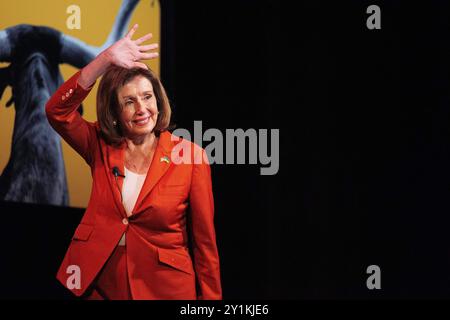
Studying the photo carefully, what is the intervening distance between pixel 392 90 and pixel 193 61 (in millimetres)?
1056

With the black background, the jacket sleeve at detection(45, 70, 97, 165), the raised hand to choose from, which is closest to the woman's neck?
the jacket sleeve at detection(45, 70, 97, 165)

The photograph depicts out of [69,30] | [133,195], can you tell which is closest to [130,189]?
[133,195]

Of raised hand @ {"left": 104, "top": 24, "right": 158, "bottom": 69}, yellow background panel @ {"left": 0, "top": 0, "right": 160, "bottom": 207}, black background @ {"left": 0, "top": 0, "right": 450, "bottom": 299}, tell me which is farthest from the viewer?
black background @ {"left": 0, "top": 0, "right": 450, "bottom": 299}

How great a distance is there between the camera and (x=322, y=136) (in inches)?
147

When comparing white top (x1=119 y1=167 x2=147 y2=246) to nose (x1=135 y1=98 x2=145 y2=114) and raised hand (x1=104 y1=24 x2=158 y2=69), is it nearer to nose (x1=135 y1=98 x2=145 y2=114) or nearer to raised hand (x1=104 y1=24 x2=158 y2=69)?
nose (x1=135 y1=98 x2=145 y2=114)

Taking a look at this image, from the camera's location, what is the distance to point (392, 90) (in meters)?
3.43

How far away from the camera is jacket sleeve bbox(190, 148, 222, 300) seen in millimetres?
2137

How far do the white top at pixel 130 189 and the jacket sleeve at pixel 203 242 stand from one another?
166 millimetres

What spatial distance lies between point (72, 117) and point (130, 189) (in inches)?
10.6

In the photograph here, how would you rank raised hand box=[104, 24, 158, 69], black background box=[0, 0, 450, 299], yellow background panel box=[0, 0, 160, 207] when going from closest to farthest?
raised hand box=[104, 24, 158, 69] < yellow background panel box=[0, 0, 160, 207] < black background box=[0, 0, 450, 299]

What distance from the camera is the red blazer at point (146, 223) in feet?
6.66

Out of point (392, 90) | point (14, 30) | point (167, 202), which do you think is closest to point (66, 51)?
point (14, 30)

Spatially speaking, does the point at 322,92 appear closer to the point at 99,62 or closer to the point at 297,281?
the point at 297,281

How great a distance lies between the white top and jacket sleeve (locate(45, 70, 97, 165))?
5.9 inches
